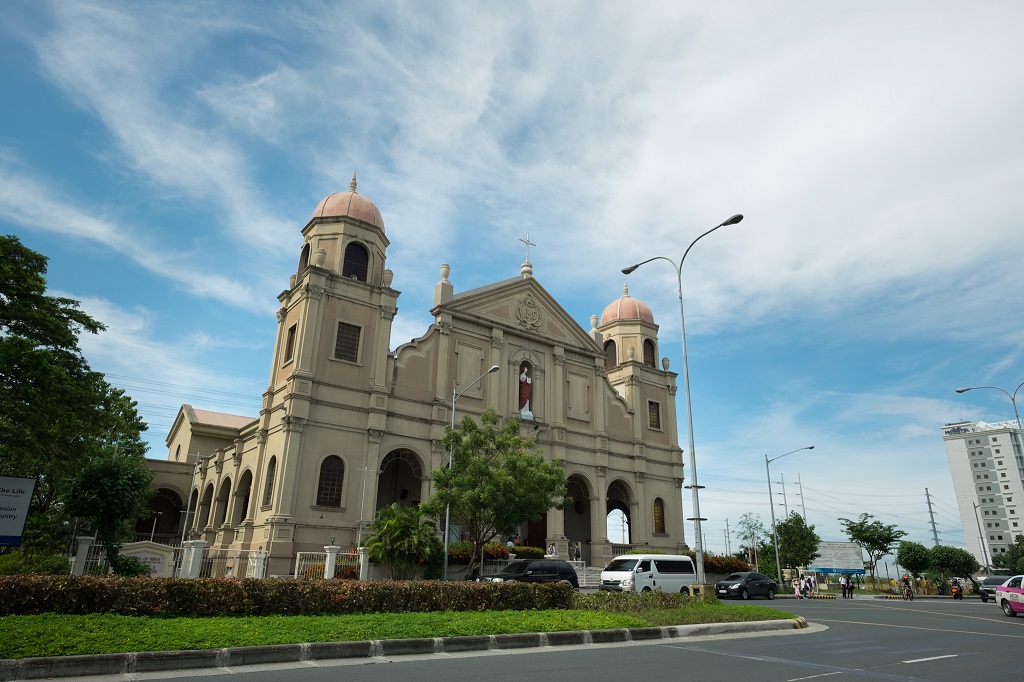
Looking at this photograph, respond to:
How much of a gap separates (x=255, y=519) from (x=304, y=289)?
36.6 feet

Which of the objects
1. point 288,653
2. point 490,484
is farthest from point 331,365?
point 288,653

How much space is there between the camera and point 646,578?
26.5 meters

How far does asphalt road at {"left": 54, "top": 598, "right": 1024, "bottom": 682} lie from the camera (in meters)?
9.69

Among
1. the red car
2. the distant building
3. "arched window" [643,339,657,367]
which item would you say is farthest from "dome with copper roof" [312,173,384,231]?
the distant building

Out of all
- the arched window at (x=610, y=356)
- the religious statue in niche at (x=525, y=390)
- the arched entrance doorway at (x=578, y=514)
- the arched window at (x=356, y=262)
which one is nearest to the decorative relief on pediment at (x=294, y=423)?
the arched window at (x=356, y=262)

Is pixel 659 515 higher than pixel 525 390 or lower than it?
lower

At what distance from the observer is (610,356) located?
48.8m

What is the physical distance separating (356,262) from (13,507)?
72.1ft

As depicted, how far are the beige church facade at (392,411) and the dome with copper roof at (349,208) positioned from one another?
0.31ft

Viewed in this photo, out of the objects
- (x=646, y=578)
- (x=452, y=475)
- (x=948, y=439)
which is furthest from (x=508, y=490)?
(x=948, y=439)

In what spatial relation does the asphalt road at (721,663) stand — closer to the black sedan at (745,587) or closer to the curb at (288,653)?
the curb at (288,653)

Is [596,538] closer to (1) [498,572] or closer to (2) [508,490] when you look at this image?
(1) [498,572]

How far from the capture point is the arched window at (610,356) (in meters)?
48.2

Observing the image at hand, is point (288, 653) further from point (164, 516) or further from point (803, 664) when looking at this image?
point (164, 516)
